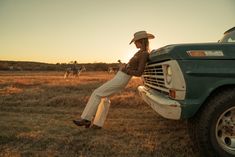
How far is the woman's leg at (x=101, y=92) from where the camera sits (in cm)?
668

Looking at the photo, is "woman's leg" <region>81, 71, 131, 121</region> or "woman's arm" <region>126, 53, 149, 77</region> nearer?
"woman's arm" <region>126, 53, 149, 77</region>

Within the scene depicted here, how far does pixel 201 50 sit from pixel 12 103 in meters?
7.36

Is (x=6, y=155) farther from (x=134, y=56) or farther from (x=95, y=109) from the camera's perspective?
(x=134, y=56)

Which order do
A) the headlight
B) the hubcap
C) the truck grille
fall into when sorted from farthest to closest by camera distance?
the truck grille → the headlight → the hubcap

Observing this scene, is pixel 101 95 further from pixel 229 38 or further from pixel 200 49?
pixel 229 38

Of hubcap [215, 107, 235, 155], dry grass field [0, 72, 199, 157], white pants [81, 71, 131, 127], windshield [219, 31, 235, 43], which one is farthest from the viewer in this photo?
white pants [81, 71, 131, 127]

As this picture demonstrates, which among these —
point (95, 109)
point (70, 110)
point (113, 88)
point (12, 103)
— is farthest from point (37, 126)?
point (12, 103)

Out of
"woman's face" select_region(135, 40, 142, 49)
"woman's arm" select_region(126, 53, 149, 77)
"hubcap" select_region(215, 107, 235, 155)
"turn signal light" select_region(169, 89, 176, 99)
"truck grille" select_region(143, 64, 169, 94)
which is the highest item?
"woman's face" select_region(135, 40, 142, 49)

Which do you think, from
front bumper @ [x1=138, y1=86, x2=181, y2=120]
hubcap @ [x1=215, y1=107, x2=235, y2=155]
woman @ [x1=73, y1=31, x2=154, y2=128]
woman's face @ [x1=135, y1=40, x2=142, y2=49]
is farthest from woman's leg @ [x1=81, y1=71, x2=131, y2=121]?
hubcap @ [x1=215, y1=107, x2=235, y2=155]

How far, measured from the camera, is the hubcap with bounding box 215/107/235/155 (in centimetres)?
478

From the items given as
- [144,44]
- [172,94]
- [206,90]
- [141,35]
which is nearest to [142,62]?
[144,44]

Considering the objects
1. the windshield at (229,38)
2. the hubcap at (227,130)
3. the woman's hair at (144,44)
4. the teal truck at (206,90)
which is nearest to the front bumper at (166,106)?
the teal truck at (206,90)

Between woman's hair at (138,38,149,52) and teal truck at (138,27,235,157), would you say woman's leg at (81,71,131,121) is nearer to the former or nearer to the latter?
woman's hair at (138,38,149,52)

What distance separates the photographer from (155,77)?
5.88 meters
